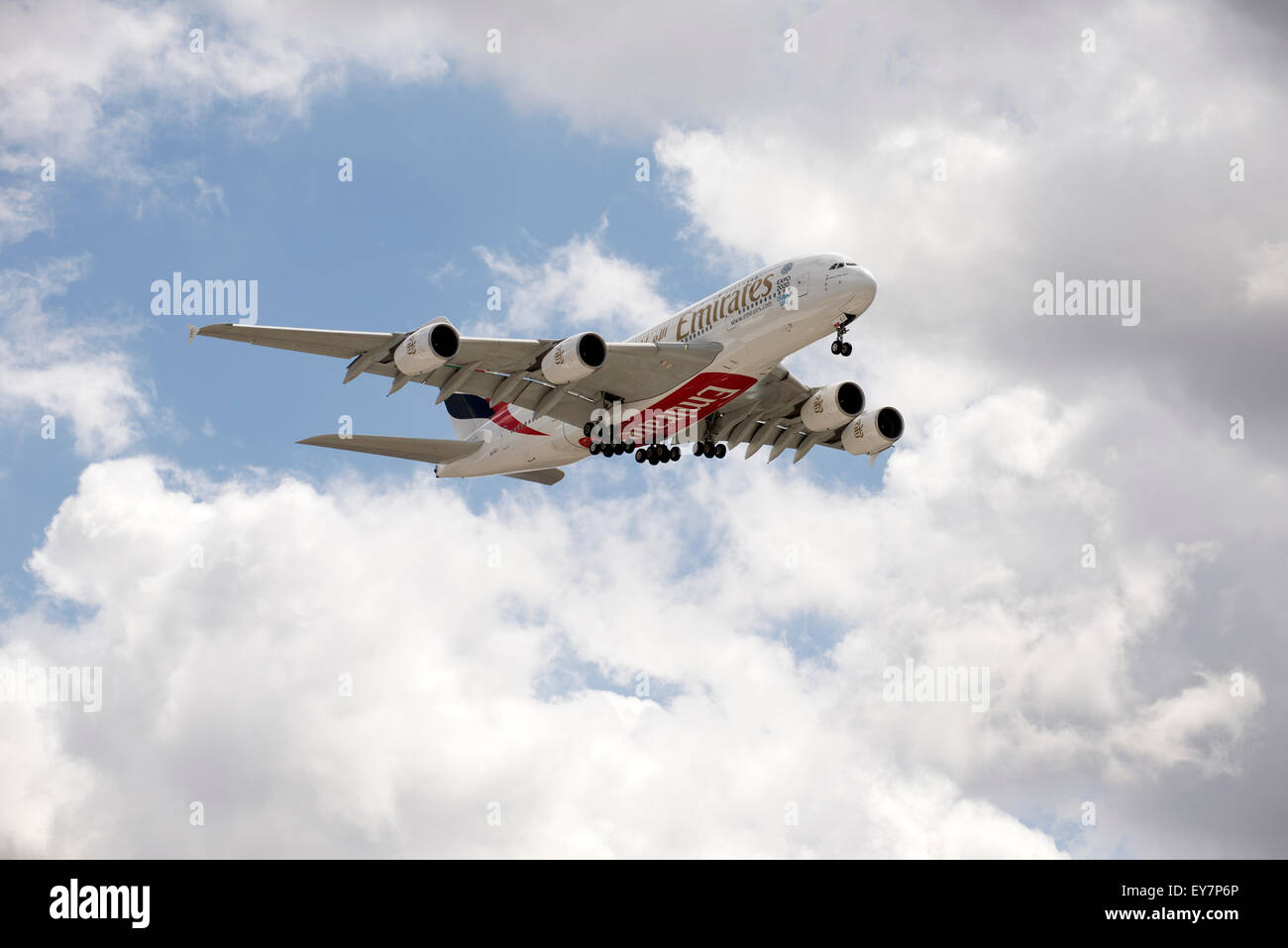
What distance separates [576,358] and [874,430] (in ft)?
48.7

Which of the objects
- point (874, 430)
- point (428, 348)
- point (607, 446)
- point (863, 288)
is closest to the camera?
point (428, 348)

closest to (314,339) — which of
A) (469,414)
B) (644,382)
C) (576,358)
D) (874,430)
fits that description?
(576,358)

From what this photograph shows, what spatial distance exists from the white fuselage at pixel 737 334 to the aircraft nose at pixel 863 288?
3 centimetres

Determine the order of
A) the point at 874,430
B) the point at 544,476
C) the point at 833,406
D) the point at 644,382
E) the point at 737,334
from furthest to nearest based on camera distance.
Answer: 1. the point at 544,476
2. the point at 874,430
3. the point at 833,406
4. the point at 644,382
5. the point at 737,334

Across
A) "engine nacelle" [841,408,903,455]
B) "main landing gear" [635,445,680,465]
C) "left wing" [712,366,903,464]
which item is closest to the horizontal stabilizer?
"main landing gear" [635,445,680,465]

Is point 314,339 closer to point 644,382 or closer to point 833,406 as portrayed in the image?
point 644,382

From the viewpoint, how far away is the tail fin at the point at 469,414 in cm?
4919

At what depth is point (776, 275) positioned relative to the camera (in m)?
38.1

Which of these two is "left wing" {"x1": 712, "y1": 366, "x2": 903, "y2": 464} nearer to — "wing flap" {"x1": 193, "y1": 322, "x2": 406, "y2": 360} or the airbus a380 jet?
the airbus a380 jet

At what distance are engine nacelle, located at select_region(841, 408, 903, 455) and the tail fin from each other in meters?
14.7

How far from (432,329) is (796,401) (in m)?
16.6

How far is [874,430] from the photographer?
154ft

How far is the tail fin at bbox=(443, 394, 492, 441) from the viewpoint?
1937 inches

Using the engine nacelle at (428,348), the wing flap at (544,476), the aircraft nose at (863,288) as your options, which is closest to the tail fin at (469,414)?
the wing flap at (544,476)
